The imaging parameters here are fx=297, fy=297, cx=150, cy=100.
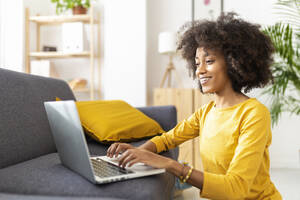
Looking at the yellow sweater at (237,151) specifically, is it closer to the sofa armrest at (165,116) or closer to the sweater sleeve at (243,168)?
the sweater sleeve at (243,168)

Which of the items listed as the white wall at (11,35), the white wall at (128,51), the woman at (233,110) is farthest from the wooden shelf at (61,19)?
the woman at (233,110)

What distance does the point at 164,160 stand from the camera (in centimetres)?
84

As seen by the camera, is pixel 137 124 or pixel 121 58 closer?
pixel 137 124

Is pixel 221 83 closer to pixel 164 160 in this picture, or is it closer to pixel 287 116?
pixel 164 160

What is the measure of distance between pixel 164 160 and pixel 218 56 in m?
0.42

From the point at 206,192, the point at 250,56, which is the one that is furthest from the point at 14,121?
the point at 250,56

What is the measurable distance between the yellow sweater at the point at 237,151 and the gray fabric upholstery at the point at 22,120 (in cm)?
73

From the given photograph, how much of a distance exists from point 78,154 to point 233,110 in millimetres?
524

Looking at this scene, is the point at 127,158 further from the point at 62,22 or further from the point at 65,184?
the point at 62,22

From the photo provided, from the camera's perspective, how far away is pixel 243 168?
832 millimetres

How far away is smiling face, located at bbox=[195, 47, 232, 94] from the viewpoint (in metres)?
1.02

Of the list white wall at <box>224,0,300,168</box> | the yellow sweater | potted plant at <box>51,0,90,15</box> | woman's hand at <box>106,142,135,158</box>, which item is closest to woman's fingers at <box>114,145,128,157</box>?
A: woman's hand at <box>106,142,135,158</box>

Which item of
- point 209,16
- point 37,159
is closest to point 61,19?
point 209,16

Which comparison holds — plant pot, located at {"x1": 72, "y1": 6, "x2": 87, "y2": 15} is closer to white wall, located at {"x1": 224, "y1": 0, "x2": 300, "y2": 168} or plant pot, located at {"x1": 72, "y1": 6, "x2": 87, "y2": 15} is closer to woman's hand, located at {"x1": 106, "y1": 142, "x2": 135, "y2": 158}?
white wall, located at {"x1": 224, "y1": 0, "x2": 300, "y2": 168}
